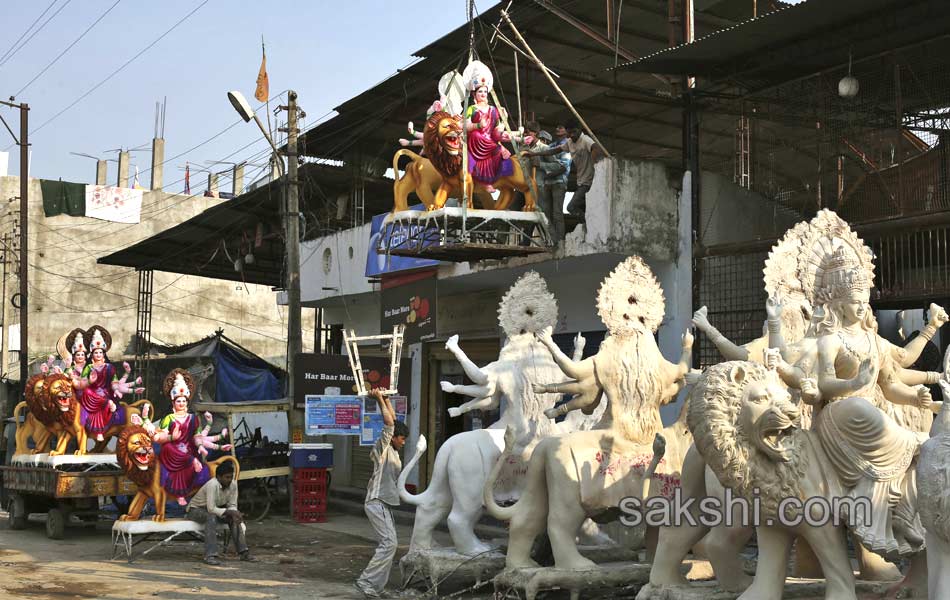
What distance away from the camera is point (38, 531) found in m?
14.6

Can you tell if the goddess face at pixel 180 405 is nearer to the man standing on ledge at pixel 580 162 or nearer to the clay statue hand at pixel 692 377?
the man standing on ledge at pixel 580 162

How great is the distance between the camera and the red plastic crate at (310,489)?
15409mm

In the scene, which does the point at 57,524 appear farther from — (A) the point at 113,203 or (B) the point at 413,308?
(A) the point at 113,203

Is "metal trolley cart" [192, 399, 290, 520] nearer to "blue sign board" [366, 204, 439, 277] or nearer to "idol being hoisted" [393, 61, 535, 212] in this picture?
"blue sign board" [366, 204, 439, 277]

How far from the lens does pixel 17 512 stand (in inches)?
573

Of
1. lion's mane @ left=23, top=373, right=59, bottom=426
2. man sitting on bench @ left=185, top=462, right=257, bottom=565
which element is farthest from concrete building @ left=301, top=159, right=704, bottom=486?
lion's mane @ left=23, top=373, right=59, bottom=426

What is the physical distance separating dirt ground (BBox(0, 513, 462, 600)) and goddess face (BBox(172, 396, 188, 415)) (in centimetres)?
154

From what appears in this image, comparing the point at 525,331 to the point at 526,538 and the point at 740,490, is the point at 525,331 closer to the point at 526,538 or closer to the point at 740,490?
the point at 526,538

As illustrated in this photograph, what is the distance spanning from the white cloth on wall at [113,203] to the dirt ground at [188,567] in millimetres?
19486

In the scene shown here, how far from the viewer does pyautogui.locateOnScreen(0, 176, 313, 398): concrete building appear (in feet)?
106

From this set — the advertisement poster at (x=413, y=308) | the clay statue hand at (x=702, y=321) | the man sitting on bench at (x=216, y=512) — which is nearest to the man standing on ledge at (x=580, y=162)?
the advertisement poster at (x=413, y=308)

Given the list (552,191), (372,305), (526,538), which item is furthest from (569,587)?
(372,305)

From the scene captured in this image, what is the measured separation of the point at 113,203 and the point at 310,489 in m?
20.0

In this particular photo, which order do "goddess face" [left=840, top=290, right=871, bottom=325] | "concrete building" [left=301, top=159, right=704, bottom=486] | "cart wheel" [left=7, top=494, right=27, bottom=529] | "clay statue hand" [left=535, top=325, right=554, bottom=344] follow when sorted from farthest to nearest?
"cart wheel" [left=7, top=494, right=27, bottom=529] < "concrete building" [left=301, top=159, right=704, bottom=486] < "clay statue hand" [left=535, top=325, right=554, bottom=344] < "goddess face" [left=840, top=290, right=871, bottom=325]
